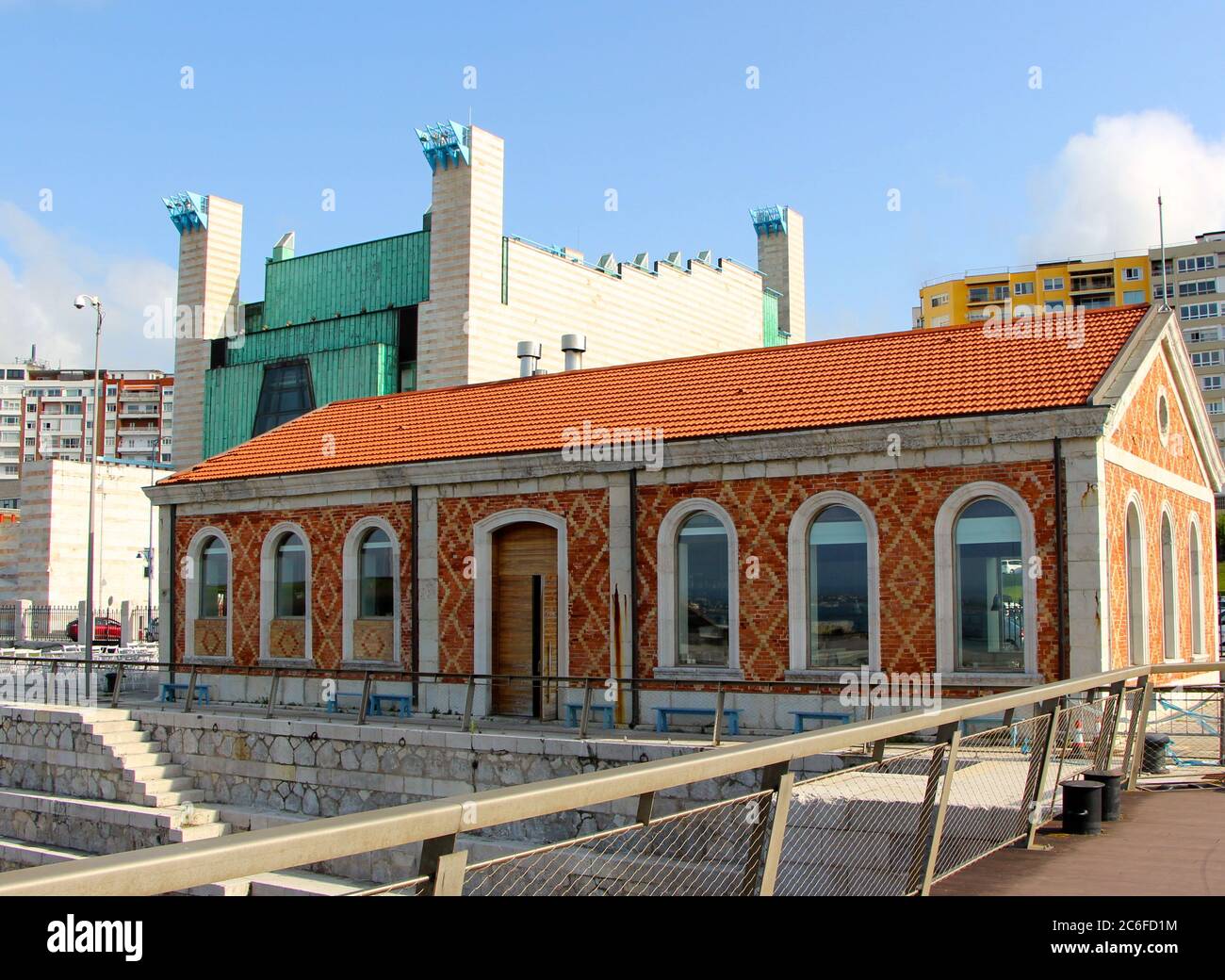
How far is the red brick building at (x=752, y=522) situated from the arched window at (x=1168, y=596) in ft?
0.20

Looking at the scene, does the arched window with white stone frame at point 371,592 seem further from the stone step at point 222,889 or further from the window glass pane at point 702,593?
the stone step at point 222,889

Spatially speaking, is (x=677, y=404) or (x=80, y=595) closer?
(x=677, y=404)

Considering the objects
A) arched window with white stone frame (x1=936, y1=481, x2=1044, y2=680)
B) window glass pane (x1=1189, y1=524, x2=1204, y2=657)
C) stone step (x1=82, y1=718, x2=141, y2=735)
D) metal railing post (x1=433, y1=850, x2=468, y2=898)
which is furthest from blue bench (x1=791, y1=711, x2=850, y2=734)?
metal railing post (x1=433, y1=850, x2=468, y2=898)

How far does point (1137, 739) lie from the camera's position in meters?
10.4

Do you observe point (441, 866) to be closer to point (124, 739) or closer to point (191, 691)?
point (191, 691)

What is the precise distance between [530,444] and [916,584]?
660cm

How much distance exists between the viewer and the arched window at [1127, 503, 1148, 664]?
16.2 metres

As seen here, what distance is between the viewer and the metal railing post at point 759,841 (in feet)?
15.4

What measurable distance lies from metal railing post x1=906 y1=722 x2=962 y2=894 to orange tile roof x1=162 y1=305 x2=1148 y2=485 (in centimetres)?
909

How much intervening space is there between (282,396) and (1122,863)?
98.7 feet

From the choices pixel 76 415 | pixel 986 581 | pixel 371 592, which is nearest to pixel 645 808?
pixel 986 581
